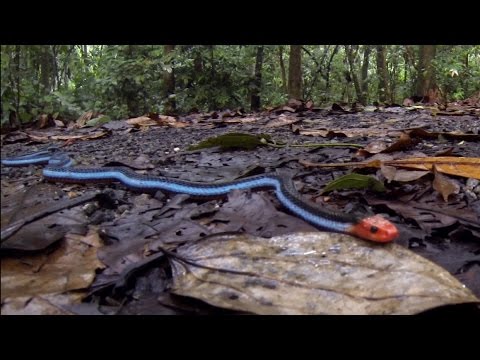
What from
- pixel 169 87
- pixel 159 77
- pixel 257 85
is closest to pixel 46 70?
pixel 159 77

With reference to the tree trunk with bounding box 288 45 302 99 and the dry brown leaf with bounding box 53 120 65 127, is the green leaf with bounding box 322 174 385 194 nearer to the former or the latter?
the dry brown leaf with bounding box 53 120 65 127

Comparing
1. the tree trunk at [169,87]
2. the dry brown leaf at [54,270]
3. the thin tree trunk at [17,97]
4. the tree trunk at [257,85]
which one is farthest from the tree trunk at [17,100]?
the tree trunk at [257,85]

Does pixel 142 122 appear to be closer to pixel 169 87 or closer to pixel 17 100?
pixel 17 100

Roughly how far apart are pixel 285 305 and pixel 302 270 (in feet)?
0.74

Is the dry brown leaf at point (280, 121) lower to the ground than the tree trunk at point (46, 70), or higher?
lower

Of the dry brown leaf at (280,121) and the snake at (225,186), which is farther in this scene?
the dry brown leaf at (280,121)

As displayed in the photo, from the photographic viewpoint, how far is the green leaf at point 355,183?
8.12ft

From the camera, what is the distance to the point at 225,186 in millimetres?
2424

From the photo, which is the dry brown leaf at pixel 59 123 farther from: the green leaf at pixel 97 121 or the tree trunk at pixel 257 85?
the tree trunk at pixel 257 85

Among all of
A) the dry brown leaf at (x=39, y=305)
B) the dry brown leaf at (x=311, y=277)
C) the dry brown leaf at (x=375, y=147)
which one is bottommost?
the dry brown leaf at (x=311, y=277)

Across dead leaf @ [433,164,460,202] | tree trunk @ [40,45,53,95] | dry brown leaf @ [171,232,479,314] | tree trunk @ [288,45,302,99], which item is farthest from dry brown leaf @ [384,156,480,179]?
tree trunk @ [288,45,302,99]

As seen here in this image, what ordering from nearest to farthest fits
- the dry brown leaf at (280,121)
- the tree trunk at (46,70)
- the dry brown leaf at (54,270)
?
the dry brown leaf at (54,270), the tree trunk at (46,70), the dry brown leaf at (280,121)

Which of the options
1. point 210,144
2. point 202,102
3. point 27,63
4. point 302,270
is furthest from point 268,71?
point 302,270
